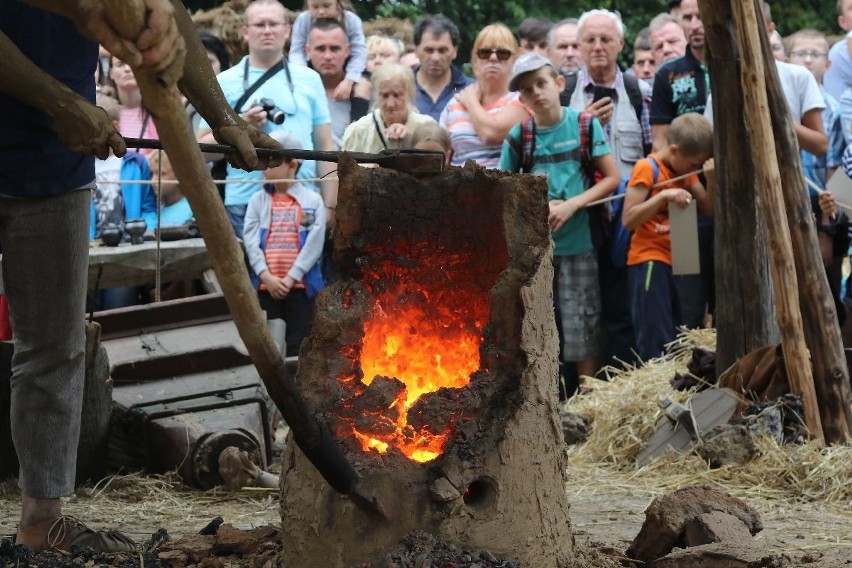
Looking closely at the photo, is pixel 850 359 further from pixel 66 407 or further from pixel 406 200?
pixel 66 407

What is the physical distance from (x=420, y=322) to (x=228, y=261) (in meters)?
1.15

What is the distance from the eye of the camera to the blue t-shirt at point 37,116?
4.15 m

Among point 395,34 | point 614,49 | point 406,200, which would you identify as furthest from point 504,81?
point 395,34

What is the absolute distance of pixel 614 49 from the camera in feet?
27.7

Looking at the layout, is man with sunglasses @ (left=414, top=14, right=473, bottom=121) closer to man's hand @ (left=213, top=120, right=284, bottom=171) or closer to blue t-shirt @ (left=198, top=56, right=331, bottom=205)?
blue t-shirt @ (left=198, top=56, right=331, bottom=205)

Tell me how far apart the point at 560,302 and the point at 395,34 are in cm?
623

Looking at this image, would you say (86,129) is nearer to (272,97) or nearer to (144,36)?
(144,36)

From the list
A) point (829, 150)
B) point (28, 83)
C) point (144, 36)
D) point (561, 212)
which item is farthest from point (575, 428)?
point (144, 36)

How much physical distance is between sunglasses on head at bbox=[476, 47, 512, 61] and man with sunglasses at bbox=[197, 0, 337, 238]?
3.60ft

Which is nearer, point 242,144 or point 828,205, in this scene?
point 242,144

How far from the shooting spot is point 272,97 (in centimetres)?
848

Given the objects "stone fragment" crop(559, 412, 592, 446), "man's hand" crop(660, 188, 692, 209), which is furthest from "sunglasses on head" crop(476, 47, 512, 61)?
"stone fragment" crop(559, 412, 592, 446)

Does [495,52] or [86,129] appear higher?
[495,52]

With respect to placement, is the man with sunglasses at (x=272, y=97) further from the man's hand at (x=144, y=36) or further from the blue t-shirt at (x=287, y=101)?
the man's hand at (x=144, y=36)
